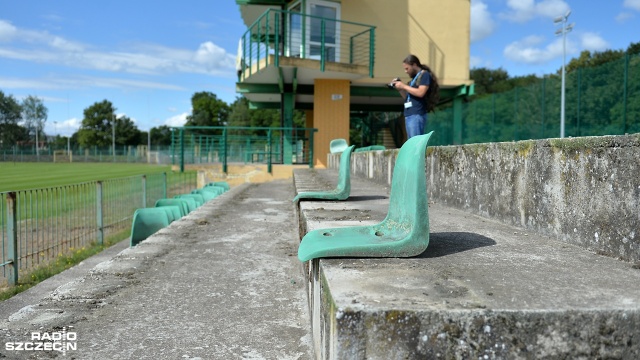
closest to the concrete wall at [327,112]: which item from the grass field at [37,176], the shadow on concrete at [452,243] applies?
the grass field at [37,176]

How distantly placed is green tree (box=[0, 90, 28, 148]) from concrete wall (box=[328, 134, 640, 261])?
90.5 feet

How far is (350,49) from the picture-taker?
16656mm

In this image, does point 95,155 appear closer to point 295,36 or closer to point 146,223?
point 295,36

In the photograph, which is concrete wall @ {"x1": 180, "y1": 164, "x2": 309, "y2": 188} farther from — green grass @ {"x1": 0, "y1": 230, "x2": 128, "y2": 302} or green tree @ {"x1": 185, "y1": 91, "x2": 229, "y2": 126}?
green tree @ {"x1": 185, "y1": 91, "x2": 229, "y2": 126}

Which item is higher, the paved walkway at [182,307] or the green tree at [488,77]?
the green tree at [488,77]

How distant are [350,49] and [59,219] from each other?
1098cm

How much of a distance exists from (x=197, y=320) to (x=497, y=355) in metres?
1.61

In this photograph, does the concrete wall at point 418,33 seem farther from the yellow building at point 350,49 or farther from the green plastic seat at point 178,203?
the green plastic seat at point 178,203

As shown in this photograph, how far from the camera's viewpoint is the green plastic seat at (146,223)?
6.42 metres

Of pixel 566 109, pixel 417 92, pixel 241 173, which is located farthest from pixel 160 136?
pixel 417 92

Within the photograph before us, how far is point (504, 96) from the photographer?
1803 cm

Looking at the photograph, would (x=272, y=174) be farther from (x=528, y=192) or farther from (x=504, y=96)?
(x=528, y=192)

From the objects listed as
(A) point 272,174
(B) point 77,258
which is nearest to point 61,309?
(B) point 77,258

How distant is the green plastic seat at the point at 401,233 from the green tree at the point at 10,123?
27.8m
